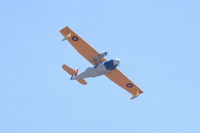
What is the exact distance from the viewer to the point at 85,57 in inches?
2638

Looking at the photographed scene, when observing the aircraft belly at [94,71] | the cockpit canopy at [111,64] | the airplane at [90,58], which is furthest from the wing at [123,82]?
the cockpit canopy at [111,64]

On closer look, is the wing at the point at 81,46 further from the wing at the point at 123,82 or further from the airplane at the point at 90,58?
the wing at the point at 123,82

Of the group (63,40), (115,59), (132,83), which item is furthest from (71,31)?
(132,83)

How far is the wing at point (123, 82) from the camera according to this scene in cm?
7025

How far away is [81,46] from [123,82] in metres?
7.90

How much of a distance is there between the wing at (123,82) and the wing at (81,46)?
3917 millimetres

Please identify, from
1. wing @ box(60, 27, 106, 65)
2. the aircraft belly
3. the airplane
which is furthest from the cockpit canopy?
wing @ box(60, 27, 106, 65)

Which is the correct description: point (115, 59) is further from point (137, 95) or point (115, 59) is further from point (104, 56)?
point (137, 95)

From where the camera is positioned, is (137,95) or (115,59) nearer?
(115,59)

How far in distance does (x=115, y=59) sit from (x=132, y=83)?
20.9 ft

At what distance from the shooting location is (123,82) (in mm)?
71625

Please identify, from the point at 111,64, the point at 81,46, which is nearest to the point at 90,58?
the point at 81,46

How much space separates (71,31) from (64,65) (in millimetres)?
7005

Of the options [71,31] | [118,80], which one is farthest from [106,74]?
[71,31]
